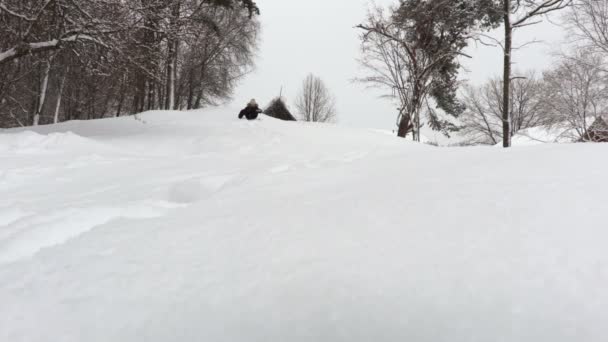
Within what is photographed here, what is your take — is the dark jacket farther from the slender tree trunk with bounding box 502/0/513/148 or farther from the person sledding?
the slender tree trunk with bounding box 502/0/513/148

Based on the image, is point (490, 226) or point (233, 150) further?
point (233, 150)

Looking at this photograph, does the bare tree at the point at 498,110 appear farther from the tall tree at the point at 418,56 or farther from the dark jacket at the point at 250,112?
the dark jacket at the point at 250,112

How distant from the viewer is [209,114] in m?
9.27

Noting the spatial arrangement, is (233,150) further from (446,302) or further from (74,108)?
(74,108)

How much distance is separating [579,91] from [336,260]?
15786 mm

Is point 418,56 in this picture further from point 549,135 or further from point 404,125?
point 549,135

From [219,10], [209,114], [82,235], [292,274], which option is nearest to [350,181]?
[292,274]

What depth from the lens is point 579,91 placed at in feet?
38.6

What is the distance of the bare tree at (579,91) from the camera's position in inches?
437

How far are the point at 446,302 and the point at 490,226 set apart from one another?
452mm

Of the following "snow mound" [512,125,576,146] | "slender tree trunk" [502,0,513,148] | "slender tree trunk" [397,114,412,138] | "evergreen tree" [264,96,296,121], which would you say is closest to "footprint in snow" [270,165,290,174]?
"slender tree trunk" [502,0,513,148]

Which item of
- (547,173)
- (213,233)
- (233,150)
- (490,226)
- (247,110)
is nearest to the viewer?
(490,226)

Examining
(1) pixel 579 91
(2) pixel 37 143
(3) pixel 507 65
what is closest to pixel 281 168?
(2) pixel 37 143

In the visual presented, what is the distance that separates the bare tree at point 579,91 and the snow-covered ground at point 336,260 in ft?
44.1
